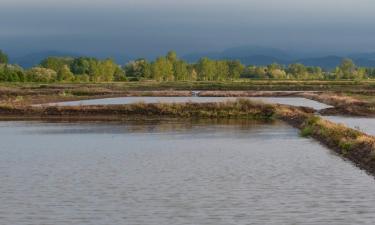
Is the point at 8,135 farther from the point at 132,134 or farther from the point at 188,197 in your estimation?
the point at 188,197

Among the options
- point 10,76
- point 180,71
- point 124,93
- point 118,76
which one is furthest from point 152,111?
point 180,71

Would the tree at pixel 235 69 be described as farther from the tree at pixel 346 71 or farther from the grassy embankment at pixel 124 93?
the grassy embankment at pixel 124 93

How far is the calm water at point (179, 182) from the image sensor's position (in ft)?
41.0

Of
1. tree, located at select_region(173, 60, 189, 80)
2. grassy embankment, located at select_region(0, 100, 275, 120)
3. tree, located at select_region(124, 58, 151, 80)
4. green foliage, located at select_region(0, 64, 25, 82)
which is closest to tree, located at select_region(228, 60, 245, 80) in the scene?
tree, located at select_region(173, 60, 189, 80)

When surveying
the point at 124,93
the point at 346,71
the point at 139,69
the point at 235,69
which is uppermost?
the point at 139,69

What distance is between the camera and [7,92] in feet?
228

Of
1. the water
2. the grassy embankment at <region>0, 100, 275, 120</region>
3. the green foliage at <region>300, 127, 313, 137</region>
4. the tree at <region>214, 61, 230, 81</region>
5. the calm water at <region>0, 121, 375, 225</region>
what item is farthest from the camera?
the tree at <region>214, 61, 230, 81</region>

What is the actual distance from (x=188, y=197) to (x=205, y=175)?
129 inches

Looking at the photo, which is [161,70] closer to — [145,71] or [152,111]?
[145,71]

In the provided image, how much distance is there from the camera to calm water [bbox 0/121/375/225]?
Result: 12.5m

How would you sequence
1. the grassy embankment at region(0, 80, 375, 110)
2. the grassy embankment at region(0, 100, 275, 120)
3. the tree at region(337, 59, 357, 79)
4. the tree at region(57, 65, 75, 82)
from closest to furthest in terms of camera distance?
the grassy embankment at region(0, 100, 275, 120)
the grassy embankment at region(0, 80, 375, 110)
the tree at region(57, 65, 75, 82)
the tree at region(337, 59, 357, 79)

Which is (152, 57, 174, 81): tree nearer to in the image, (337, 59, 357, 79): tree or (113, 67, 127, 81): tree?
(113, 67, 127, 81): tree

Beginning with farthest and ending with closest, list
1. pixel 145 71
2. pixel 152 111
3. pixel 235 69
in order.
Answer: pixel 235 69
pixel 145 71
pixel 152 111

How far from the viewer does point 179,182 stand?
1634 cm
